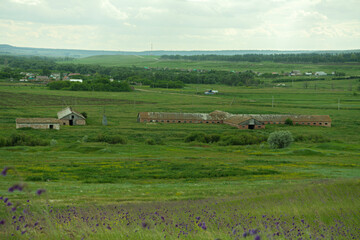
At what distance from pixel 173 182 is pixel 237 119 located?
4634 centimetres

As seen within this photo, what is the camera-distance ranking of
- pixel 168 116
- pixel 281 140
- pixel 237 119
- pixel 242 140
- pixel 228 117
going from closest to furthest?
pixel 281 140
pixel 242 140
pixel 237 119
pixel 168 116
pixel 228 117

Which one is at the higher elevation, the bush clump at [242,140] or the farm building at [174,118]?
the farm building at [174,118]

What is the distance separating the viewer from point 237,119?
70188 millimetres

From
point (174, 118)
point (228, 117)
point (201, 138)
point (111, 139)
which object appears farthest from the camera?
point (228, 117)

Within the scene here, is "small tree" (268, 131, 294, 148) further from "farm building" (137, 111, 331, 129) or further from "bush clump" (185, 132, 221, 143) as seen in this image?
"farm building" (137, 111, 331, 129)

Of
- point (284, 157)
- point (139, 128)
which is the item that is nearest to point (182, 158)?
point (284, 157)

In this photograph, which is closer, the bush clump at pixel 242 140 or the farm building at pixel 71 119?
the bush clump at pixel 242 140

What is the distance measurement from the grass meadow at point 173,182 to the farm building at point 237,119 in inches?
98.1

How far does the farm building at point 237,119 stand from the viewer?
68.1 m

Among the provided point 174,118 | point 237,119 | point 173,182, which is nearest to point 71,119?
point 174,118

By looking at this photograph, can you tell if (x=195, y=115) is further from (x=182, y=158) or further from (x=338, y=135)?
(x=182, y=158)

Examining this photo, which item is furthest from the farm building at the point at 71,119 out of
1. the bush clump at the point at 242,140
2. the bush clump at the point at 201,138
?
the bush clump at the point at 242,140

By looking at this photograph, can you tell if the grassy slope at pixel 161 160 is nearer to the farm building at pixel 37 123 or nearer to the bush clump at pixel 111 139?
the bush clump at pixel 111 139

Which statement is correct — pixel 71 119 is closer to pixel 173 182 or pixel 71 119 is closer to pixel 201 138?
pixel 201 138
